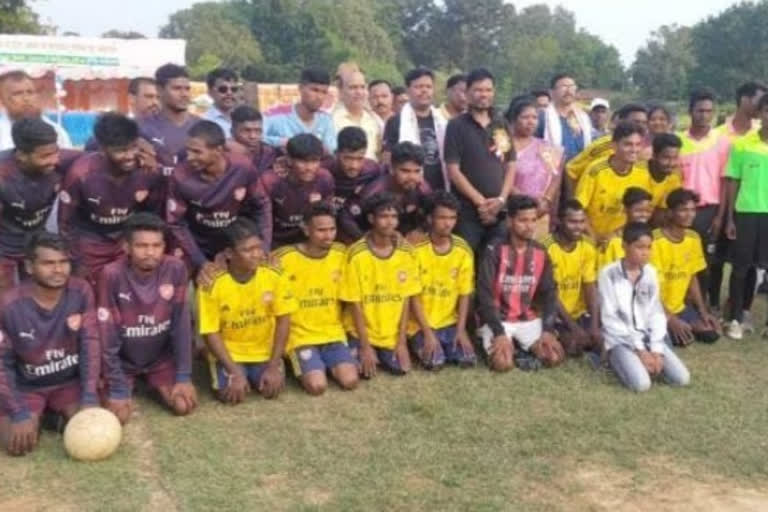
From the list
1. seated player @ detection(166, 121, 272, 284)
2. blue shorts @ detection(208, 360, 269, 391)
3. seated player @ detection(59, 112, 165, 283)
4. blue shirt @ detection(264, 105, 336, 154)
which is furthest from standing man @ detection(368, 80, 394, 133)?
blue shorts @ detection(208, 360, 269, 391)

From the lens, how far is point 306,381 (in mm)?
5352

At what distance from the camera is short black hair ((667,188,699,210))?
6.31 metres

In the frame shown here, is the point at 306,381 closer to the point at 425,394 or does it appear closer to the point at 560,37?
the point at 425,394

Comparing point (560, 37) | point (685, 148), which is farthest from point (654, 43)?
point (685, 148)

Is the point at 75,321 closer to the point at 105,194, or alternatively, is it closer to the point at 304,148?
the point at 105,194

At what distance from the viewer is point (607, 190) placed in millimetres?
6488

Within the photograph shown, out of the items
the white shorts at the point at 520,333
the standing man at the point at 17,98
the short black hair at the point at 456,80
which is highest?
the short black hair at the point at 456,80

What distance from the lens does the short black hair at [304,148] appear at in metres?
5.42

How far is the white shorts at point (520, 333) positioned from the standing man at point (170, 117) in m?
2.48

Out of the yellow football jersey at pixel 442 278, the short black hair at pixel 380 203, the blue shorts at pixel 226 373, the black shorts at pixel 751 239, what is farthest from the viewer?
the black shorts at pixel 751 239

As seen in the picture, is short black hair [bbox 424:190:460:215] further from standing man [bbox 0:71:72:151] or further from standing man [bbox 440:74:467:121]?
standing man [bbox 0:71:72:151]

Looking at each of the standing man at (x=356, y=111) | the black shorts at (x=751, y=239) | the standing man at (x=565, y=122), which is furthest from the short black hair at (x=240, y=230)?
the black shorts at (x=751, y=239)

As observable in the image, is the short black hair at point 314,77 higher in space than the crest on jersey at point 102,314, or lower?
higher

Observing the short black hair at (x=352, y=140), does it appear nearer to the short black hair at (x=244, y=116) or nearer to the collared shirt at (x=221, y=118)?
the short black hair at (x=244, y=116)
